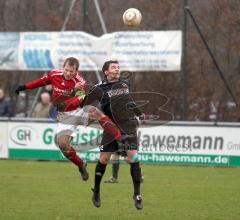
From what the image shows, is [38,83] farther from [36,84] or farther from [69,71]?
[69,71]

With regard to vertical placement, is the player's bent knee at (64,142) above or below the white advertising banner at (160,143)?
below

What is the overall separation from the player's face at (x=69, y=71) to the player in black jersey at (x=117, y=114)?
1.20 meters

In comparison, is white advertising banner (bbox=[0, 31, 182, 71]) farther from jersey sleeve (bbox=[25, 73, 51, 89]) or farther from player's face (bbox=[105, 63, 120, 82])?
player's face (bbox=[105, 63, 120, 82])

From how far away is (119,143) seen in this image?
1118 centimetres

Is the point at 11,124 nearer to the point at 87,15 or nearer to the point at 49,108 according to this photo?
the point at 49,108

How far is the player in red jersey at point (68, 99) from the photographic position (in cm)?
1250

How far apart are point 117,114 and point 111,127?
0.72 ft

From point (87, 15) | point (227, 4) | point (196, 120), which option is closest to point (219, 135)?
point (196, 120)

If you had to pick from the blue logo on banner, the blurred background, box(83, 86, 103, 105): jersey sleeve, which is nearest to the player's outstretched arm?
box(83, 86, 103, 105): jersey sleeve

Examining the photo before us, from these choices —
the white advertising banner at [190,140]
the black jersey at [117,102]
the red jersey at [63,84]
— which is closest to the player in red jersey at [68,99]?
the red jersey at [63,84]

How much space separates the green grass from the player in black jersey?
0.66 meters

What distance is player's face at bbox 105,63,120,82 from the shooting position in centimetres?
1114

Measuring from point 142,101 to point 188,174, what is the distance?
496 centimetres

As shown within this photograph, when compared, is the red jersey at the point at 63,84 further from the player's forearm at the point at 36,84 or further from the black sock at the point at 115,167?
the black sock at the point at 115,167
